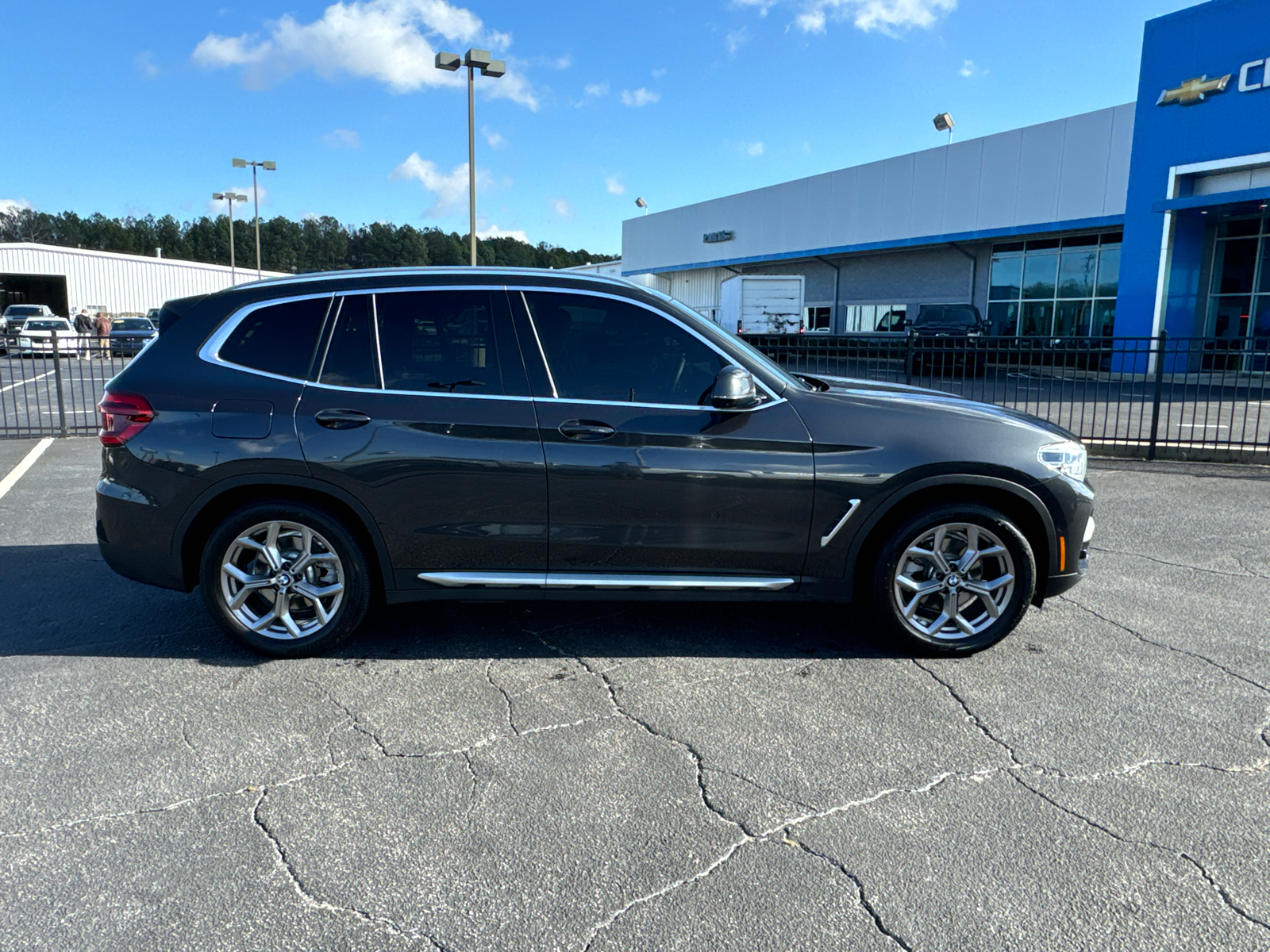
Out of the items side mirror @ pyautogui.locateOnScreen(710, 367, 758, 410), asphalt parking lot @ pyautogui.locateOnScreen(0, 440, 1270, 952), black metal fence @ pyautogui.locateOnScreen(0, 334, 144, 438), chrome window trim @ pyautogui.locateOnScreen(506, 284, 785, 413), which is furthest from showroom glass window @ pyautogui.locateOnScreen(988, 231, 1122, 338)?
side mirror @ pyautogui.locateOnScreen(710, 367, 758, 410)

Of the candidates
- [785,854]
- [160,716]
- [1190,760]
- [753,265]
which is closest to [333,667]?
[160,716]

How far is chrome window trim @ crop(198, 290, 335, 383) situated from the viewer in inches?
166

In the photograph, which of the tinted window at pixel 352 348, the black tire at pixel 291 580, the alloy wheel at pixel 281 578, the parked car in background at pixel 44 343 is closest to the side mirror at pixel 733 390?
the tinted window at pixel 352 348

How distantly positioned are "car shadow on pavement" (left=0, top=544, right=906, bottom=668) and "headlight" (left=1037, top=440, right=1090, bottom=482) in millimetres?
1186

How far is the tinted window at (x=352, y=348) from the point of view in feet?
13.8

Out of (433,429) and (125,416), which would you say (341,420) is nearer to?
(433,429)

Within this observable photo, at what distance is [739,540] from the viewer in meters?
4.21

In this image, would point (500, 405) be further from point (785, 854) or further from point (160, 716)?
point (785, 854)

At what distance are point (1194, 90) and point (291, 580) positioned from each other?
2492 centimetres

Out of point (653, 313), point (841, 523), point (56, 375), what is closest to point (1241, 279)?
point (841, 523)

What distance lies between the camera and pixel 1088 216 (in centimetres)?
2566

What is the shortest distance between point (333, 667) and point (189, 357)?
1618mm

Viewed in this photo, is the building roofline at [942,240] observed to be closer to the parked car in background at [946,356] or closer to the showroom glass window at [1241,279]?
the showroom glass window at [1241,279]

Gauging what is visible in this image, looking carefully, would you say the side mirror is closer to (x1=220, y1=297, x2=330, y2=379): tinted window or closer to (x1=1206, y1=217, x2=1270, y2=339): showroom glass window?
(x1=220, y1=297, x2=330, y2=379): tinted window
